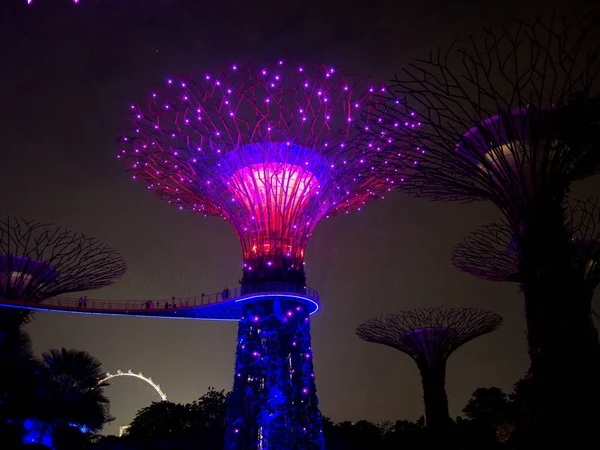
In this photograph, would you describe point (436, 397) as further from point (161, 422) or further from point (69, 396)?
point (161, 422)

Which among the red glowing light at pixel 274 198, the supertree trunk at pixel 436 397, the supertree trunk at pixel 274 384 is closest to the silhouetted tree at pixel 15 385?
the supertree trunk at pixel 274 384

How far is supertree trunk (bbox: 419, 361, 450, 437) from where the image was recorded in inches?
1074

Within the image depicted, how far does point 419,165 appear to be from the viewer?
1461 centimetres

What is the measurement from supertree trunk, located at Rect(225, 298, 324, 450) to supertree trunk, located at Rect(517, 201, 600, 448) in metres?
11.3

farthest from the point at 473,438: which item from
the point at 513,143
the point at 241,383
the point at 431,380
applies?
the point at 513,143

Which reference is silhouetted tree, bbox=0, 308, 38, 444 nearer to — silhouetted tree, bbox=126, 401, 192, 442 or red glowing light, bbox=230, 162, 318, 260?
red glowing light, bbox=230, 162, 318, 260

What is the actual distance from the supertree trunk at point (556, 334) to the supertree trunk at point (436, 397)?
17.2m

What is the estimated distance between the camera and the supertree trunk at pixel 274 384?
67.6 ft

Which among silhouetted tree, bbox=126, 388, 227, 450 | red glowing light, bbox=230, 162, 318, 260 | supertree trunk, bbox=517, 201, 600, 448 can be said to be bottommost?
supertree trunk, bbox=517, 201, 600, 448

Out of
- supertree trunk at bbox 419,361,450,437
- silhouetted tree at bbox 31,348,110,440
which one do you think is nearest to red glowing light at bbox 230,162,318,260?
silhouetted tree at bbox 31,348,110,440

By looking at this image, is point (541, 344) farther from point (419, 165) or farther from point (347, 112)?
point (347, 112)

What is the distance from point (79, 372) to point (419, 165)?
15.2 m

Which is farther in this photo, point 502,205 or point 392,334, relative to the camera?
point 392,334

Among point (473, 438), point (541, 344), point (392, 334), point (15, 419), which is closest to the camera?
point (541, 344)
